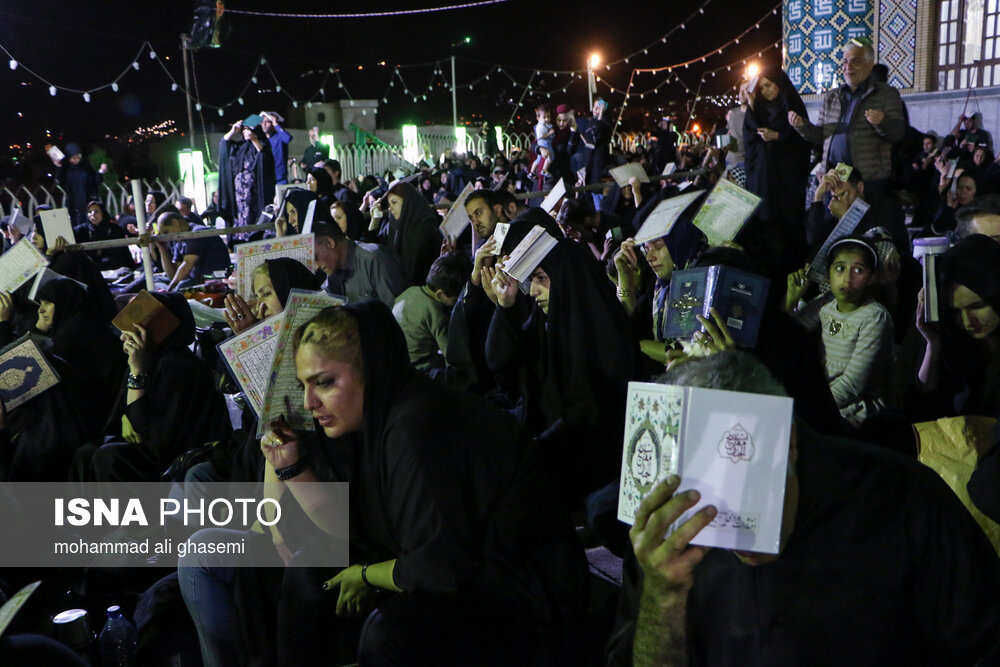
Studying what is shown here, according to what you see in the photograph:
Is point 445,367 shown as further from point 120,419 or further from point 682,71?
point 682,71

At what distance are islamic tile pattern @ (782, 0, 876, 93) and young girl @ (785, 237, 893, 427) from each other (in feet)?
44.3

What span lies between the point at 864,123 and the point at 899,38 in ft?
36.2

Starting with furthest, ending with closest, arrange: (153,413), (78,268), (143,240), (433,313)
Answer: (143,240) < (78,268) < (433,313) < (153,413)

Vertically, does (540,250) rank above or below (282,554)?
above

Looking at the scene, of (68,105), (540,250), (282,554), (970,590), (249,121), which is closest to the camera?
(970,590)

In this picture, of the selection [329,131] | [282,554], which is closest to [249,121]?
[282,554]

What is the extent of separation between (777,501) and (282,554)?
1.90 meters

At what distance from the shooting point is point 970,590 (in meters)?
1.56

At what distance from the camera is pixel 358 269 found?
246 inches

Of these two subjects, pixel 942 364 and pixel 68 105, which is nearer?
pixel 942 364

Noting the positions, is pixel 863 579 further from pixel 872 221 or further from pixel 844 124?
pixel 844 124

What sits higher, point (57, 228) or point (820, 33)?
point (820, 33)

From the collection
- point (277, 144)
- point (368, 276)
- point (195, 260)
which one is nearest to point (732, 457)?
point (368, 276)

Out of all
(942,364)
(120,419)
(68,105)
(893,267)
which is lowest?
(120,419)
